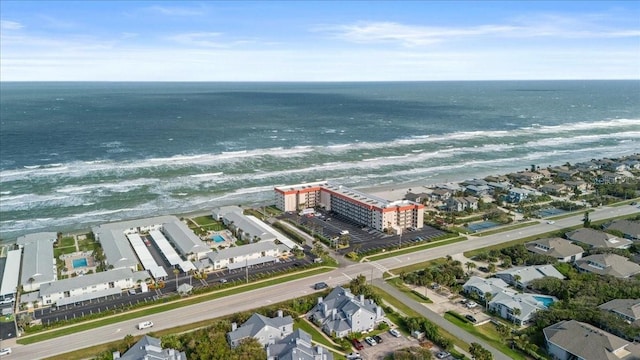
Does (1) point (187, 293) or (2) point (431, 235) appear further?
(2) point (431, 235)

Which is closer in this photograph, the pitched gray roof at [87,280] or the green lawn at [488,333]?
the green lawn at [488,333]

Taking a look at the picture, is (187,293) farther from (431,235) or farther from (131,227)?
(431,235)

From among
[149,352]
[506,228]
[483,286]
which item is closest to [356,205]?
[506,228]

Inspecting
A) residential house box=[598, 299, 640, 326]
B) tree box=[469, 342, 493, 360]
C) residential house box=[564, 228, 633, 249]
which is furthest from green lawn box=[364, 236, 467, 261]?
tree box=[469, 342, 493, 360]

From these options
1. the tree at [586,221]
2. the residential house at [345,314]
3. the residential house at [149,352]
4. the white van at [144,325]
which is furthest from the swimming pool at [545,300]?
the white van at [144,325]

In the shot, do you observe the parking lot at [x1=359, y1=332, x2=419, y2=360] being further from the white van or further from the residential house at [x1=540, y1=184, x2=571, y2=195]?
the residential house at [x1=540, y1=184, x2=571, y2=195]

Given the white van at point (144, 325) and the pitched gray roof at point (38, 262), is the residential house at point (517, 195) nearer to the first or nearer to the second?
the white van at point (144, 325)

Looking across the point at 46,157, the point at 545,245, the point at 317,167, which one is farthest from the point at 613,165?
the point at 46,157
